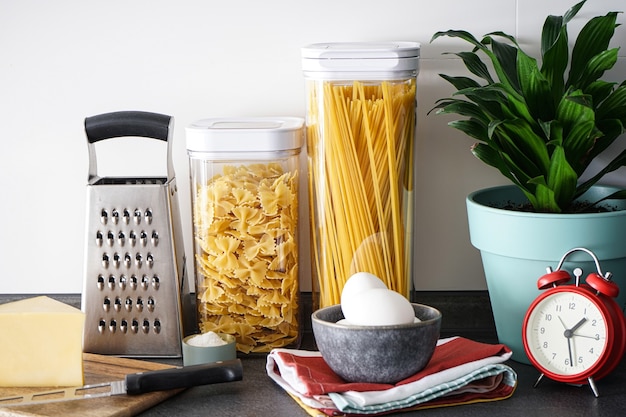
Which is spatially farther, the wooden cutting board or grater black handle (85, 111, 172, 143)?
grater black handle (85, 111, 172, 143)

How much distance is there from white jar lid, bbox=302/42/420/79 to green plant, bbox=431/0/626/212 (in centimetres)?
10

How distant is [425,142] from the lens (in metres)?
1.48

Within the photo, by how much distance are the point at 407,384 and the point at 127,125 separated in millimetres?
609

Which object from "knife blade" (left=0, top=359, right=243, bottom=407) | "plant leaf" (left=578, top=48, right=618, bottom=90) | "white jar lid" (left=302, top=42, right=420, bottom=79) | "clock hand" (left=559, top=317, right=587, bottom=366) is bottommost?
"knife blade" (left=0, top=359, right=243, bottom=407)

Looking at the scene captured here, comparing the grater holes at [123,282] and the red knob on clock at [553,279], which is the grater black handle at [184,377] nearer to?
the grater holes at [123,282]

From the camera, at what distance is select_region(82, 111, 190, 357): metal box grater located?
1324 mm

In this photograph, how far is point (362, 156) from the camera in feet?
4.26

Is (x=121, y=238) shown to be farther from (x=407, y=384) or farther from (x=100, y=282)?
(x=407, y=384)

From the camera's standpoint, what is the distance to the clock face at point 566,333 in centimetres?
115

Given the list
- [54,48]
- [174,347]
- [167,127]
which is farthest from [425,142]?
[54,48]

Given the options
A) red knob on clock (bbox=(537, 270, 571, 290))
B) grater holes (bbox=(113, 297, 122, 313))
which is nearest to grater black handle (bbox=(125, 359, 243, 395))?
grater holes (bbox=(113, 297, 122, 313))

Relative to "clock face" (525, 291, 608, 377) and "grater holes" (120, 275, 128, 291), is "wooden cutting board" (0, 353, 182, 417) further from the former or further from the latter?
"clock face" (525, 291, 608, 377)

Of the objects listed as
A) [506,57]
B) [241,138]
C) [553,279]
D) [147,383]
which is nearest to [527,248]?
[553,279]

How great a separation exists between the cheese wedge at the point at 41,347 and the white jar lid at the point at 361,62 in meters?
0.51
